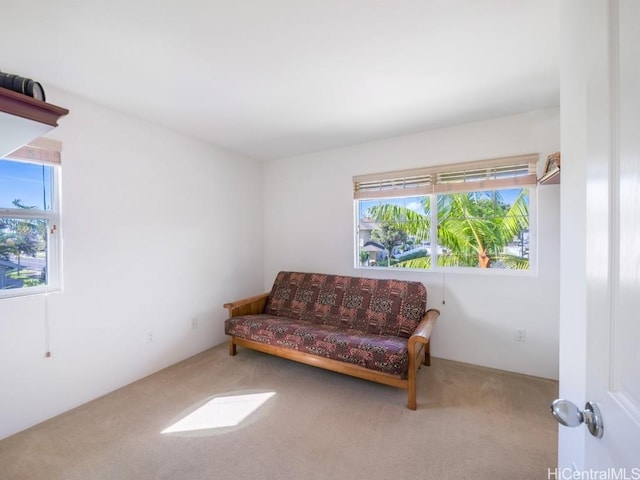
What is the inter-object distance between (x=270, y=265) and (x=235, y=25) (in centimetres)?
292

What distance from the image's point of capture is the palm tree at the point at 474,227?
8.46 ft

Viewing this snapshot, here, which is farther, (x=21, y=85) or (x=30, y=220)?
(x=30, y=220)

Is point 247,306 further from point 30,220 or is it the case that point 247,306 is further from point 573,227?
point 573,227

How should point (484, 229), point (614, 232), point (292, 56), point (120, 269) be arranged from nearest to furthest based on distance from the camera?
1. point (614, 232)
2. point (292, 56)
3. point (120, 269)
4. point (484, 229)

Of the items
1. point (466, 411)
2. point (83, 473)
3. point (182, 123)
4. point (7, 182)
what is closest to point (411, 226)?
point (466, 411)

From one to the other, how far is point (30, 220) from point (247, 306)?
196cm

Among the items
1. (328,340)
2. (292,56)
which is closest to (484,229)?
(328,340)

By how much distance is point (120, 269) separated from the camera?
2369mm

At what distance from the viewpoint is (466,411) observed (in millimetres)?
1992

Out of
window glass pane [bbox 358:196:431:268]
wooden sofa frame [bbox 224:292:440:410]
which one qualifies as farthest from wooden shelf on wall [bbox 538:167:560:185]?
wooden sofa frame [bbox 224:292:440:410]

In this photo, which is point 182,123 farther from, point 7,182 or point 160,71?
point 7,182

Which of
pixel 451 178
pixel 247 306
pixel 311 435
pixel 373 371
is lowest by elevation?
pixel 311 435

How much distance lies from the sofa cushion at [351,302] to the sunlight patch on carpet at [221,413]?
101 cm

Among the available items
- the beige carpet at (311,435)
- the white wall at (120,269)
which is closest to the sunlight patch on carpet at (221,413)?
the beige carpet at (311,435)
